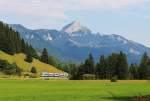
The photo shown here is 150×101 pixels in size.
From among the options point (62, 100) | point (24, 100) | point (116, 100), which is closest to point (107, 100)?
point (116, 100)

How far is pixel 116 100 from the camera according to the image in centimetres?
5891

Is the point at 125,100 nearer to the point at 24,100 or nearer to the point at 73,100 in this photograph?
the point at 73,100

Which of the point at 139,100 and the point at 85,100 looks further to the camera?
the point at 85,100

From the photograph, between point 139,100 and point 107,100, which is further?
point 107,100

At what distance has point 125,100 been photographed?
191ft

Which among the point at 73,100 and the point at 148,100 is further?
the point at 73,100

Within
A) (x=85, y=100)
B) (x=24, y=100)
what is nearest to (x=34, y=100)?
(x=24, y=100)

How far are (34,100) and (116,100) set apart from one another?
31.4 feet

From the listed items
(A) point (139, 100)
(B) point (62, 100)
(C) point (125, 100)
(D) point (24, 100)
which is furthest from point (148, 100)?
(D) point (24, 100)

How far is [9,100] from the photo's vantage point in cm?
5581

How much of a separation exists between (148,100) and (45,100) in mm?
11367

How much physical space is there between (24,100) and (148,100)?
13495mm

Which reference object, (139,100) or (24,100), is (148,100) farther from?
(24,100)

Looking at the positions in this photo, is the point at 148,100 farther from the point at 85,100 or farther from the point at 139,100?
the point at 85,100
